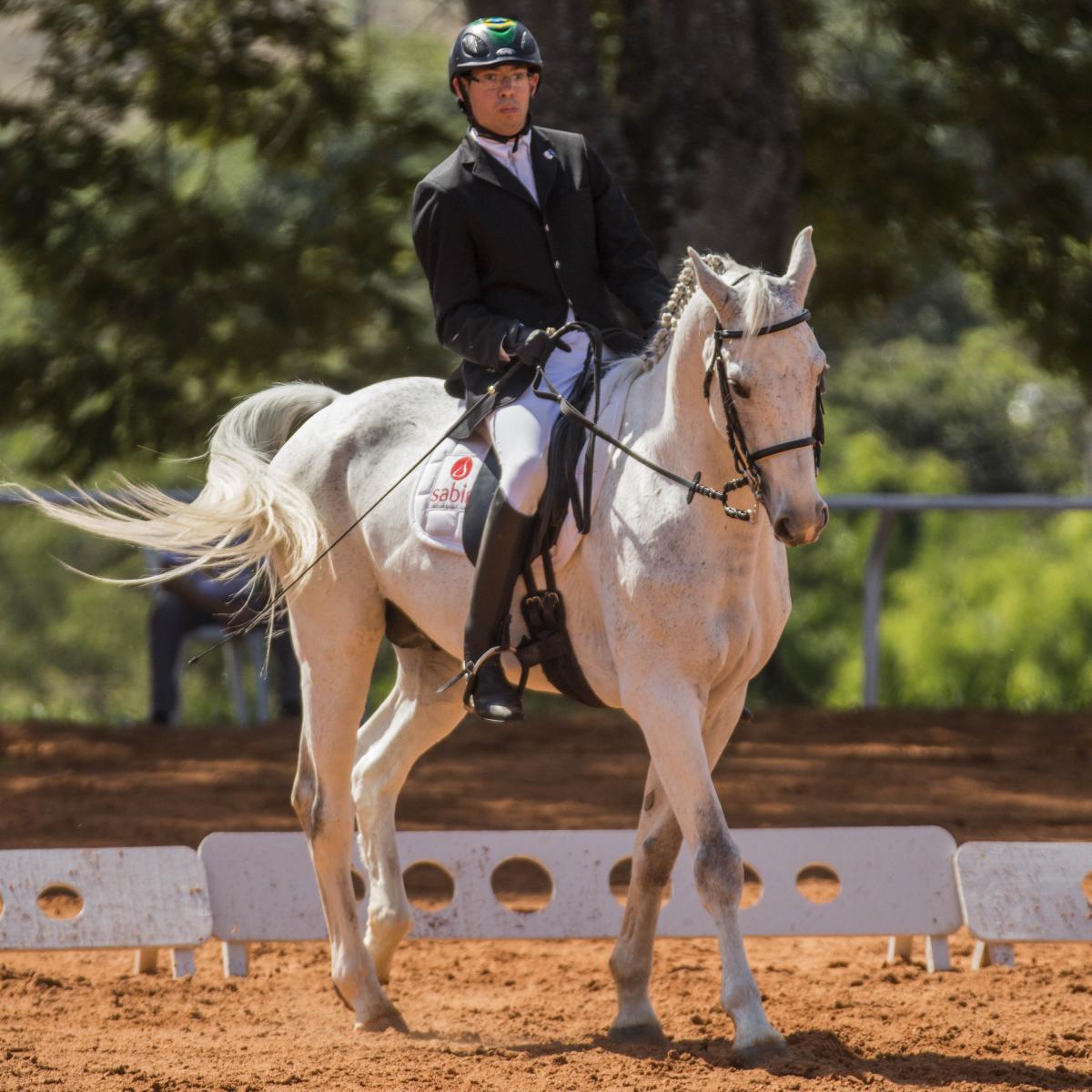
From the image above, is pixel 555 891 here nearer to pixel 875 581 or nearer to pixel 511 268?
pixel 511 268

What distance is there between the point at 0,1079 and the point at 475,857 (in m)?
1.96

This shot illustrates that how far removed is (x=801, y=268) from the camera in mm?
4637

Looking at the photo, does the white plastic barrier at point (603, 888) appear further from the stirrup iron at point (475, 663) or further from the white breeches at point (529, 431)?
the white breeches at point (529, 431)

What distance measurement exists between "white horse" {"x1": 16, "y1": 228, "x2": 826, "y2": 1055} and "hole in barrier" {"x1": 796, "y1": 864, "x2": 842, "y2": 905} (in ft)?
6.48

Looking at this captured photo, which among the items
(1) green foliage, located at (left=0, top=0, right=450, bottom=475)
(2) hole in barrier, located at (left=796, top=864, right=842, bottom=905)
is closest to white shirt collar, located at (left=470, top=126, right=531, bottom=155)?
(2) hole in barrier, located at (left=796, top=864, right=842, bottom=905)

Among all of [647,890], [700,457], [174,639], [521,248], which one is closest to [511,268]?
[521,248]

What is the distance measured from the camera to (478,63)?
518 centimetres

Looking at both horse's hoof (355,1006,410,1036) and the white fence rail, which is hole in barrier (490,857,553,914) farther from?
horse's hoof (355,1006,410,1036)

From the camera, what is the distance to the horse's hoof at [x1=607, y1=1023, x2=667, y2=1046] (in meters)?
5.17

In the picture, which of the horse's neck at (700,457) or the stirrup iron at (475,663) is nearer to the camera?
the horse's neck at (700,457)

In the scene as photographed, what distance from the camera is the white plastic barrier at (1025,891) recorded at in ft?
19.0

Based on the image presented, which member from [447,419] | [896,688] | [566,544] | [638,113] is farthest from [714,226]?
[566,544]

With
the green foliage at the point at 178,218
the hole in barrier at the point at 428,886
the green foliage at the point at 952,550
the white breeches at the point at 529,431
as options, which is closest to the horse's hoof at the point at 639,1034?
the white breeches at the point at 529,431

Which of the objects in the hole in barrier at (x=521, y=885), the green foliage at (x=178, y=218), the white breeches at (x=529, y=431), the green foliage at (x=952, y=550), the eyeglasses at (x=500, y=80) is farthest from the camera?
the green foliage at (x=952, y=550)
